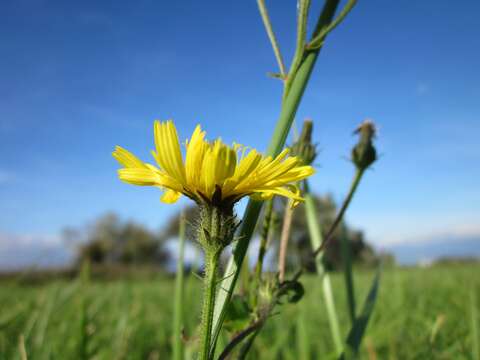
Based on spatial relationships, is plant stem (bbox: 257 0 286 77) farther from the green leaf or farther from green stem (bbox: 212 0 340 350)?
the green leaf

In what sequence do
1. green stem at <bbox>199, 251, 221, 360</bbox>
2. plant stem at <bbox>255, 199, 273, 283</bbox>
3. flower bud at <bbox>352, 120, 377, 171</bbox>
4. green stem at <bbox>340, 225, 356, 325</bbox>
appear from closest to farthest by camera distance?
green stem at <bbox>199, 251, 221, 360</bbox>, plant stem at <bbox>255, 199, 273, 283</bbox>, flower bud at <bbox>352, 120, 377, 171</bbox>, green stem at <bbox>340, 225, 356, 325</bbox>

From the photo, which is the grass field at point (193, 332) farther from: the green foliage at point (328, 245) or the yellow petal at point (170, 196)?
the yellow petal at point (170, 196)

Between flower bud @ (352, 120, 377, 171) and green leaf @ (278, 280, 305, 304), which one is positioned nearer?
green leaf @ (278, 280, 305, 304)

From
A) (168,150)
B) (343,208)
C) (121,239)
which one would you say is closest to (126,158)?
(168,150)

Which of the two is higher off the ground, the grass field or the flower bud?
the flower bud

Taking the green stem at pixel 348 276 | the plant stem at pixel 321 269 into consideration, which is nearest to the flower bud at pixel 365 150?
the plant stem at pixel 321 269

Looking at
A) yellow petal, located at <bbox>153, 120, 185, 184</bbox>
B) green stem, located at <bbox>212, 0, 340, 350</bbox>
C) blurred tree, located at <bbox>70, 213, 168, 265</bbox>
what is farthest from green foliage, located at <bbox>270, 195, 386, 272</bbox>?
blurred tree, located at <bbox>70, 213, 168, 265</bbox>

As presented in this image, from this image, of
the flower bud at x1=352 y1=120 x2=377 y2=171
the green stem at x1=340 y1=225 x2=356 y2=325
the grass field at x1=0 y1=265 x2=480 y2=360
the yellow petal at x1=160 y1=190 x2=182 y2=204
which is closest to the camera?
the yellow petal at x1=160 y1=190 x2=182 y2=204
